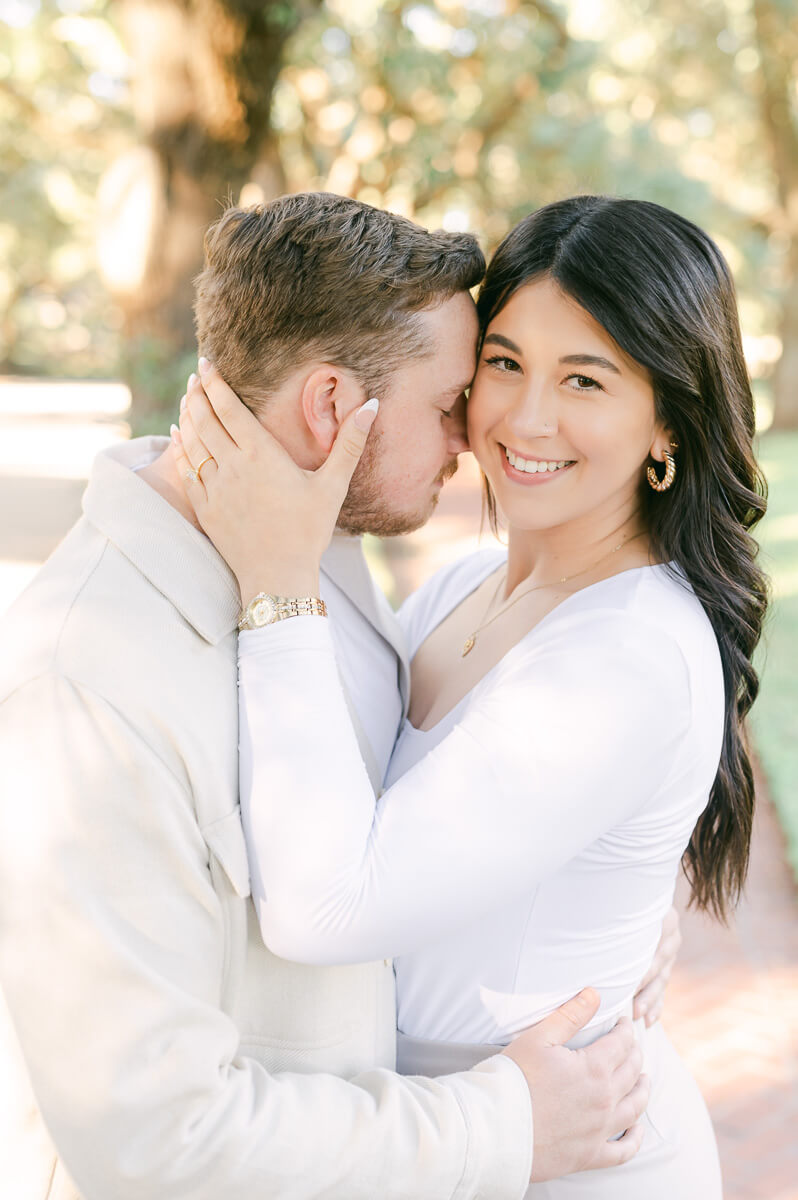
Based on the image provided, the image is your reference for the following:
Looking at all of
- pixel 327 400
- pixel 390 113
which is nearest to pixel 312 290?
pixel 327 400

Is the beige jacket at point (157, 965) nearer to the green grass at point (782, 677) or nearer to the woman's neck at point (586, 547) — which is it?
the woman's neck at point (586, 547)

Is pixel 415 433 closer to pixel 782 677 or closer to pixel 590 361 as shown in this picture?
pixel 590 361

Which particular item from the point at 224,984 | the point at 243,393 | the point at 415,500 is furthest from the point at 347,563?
the point at 224,984

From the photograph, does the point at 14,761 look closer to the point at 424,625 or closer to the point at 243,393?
the point at 243,393

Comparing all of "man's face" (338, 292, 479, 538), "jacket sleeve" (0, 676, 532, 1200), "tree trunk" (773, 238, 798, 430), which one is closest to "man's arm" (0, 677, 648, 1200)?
"jacket sleeve" (0, 676, 532, 1200)

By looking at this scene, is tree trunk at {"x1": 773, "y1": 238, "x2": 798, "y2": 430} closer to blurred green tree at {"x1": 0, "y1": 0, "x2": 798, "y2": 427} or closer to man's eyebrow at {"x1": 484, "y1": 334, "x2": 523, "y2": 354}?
blurred green tree at {"x1": 0, "y1": 0, "x2": 798, "y2": 427}

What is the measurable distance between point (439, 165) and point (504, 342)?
1389 cm

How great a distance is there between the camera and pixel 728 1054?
14.3 feet

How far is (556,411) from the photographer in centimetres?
221

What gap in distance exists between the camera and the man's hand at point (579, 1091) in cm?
183

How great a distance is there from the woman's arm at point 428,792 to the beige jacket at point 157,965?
0.07 m

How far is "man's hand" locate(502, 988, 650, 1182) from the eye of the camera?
5.99 feet

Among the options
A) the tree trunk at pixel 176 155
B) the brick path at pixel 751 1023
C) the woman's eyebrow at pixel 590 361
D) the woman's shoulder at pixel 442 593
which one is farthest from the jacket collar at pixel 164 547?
the tree trunk at pixel 176 155

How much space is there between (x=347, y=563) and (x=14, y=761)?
0.95 m
